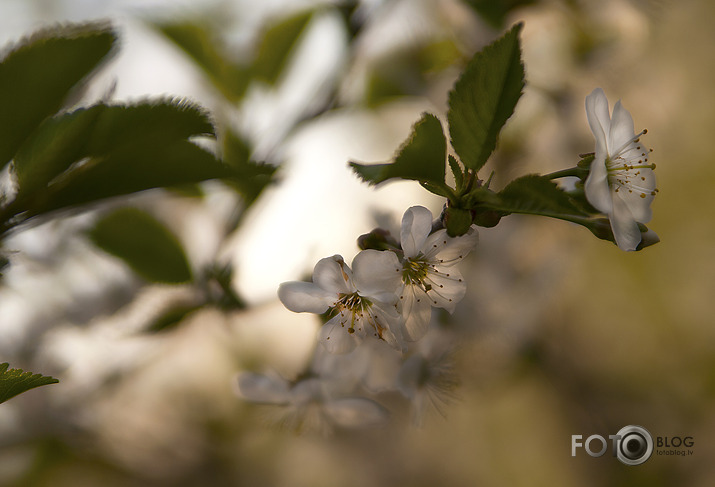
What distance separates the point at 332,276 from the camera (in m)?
0.44

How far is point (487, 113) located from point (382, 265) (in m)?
0.13

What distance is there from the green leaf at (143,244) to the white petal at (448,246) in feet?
1.20

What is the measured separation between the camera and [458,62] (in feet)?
3.56

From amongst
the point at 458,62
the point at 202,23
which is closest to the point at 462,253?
the point at 202,23

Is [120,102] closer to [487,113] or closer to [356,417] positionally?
[487,113]

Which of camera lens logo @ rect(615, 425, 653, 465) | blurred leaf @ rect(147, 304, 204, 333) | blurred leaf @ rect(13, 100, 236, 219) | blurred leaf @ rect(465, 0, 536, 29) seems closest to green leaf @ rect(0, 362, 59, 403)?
blurred leaf @ rect(13, 100, 236, 219)

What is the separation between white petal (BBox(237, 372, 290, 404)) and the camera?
0.65m

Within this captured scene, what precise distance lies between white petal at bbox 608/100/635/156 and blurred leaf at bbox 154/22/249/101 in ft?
1.87

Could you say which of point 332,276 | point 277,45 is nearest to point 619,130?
point 332,276

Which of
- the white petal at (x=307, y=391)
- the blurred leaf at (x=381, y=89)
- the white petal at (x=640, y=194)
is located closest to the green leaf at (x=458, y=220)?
the white petal at (x=640, y=194)

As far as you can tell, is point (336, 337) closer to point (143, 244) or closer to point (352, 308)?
point (352, 308)

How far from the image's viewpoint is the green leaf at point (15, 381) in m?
0.31

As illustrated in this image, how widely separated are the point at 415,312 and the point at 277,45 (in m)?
0.56

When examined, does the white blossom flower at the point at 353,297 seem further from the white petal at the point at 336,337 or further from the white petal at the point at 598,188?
the white petal at the point at 598,188
